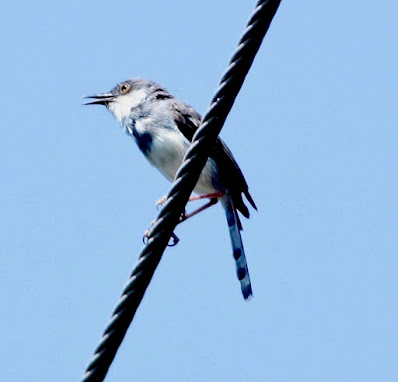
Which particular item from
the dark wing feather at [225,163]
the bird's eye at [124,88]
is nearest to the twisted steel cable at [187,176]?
the dark wing feather at [225,163]

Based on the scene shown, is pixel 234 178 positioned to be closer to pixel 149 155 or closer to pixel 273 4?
pixel 149 155

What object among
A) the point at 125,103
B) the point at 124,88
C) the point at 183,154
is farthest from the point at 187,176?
the point at 124,88

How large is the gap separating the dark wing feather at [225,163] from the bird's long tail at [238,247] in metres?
0.09

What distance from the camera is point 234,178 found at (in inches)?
328

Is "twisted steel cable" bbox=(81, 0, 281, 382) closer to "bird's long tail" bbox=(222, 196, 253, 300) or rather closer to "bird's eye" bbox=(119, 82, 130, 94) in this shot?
"bird's long tail" bbox=(222, 196, 253, 300)

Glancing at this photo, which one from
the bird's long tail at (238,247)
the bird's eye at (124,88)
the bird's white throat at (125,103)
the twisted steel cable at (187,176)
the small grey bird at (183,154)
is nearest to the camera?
the twisted steel cable at (187,176)

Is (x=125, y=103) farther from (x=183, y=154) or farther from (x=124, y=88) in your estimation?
(x=183, y=154)

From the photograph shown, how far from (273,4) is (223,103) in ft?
1.63

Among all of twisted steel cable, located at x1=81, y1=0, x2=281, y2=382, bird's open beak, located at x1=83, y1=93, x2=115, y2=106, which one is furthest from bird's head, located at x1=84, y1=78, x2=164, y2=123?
twisted steel cable, located at x1=81, y1=0, x2=281, y2=382

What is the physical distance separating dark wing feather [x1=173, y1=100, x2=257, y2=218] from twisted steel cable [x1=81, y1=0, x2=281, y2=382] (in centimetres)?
395

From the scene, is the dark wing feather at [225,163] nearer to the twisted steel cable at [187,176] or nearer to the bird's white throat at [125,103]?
the bird's white throat at [125,103]

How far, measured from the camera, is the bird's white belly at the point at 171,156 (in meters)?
8.25

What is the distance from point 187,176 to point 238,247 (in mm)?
4085

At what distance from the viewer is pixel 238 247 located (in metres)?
8.22
